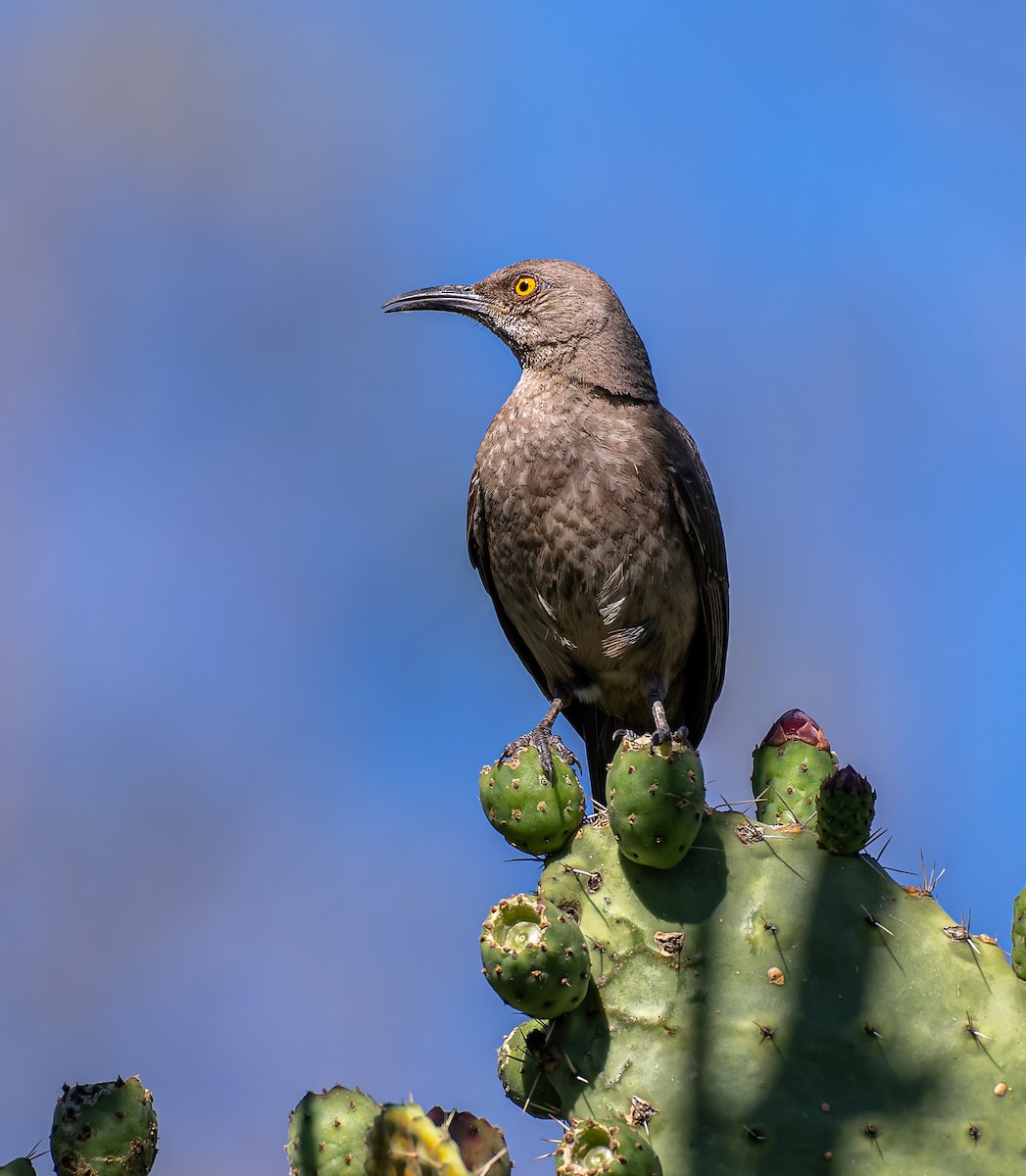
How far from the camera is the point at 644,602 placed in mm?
4945

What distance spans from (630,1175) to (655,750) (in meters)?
1.04

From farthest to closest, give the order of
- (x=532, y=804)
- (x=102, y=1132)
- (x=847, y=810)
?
(x=532, y=804)
(x=847, y=810)
(x=102, y=1132)

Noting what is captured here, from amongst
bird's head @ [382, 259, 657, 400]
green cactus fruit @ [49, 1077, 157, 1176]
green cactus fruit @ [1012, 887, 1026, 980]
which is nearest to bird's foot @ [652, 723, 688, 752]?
green cactus fruit @ [1012, 887, 1026, 980]

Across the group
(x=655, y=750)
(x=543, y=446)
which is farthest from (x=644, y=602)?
(x=655, y=750)

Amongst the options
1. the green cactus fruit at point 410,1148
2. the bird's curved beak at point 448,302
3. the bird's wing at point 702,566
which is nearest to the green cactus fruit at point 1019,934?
the green cactus fruit at point 410,1148

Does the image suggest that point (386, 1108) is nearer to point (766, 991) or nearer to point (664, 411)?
A: point (766, 991)

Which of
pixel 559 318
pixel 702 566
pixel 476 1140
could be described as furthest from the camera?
pixel 559 318

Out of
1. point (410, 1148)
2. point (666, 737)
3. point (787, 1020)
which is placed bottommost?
point (410, 1148)

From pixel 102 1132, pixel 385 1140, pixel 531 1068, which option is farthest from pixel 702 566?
pixel 385 1140

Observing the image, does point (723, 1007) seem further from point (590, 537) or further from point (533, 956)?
point (590, 537)

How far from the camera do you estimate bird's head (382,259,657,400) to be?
17.7 feet

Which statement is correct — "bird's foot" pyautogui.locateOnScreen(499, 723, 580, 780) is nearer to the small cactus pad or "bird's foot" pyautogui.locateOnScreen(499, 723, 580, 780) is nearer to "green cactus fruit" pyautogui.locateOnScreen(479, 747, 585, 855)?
"green cactus fruit" pyautogui.locateOnScreen(479, 747, 585, 855)

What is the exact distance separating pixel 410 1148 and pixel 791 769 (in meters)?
1.74

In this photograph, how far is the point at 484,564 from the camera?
544cm
